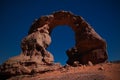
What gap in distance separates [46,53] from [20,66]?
9.26ft

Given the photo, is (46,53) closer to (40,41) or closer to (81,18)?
(40,41)

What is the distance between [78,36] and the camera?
73.6 feet

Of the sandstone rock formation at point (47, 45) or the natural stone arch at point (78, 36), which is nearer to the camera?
the sandstone rock formation at point (47, 45)

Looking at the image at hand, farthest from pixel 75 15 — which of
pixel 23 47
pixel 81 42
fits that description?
pixel 23 47

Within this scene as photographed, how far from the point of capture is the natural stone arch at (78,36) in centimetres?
2061

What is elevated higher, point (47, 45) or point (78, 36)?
point (78, 36)

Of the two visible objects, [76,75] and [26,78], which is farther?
[26,78]

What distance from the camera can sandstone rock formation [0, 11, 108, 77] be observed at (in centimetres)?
1784

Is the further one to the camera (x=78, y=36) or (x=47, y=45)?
(x=78, y=36)

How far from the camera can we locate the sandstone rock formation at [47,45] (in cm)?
1784

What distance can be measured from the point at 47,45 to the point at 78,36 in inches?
146

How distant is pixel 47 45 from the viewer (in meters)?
20.5

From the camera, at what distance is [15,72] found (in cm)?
1748

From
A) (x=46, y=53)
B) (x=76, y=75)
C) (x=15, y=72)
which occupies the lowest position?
(x=76, y=75)
